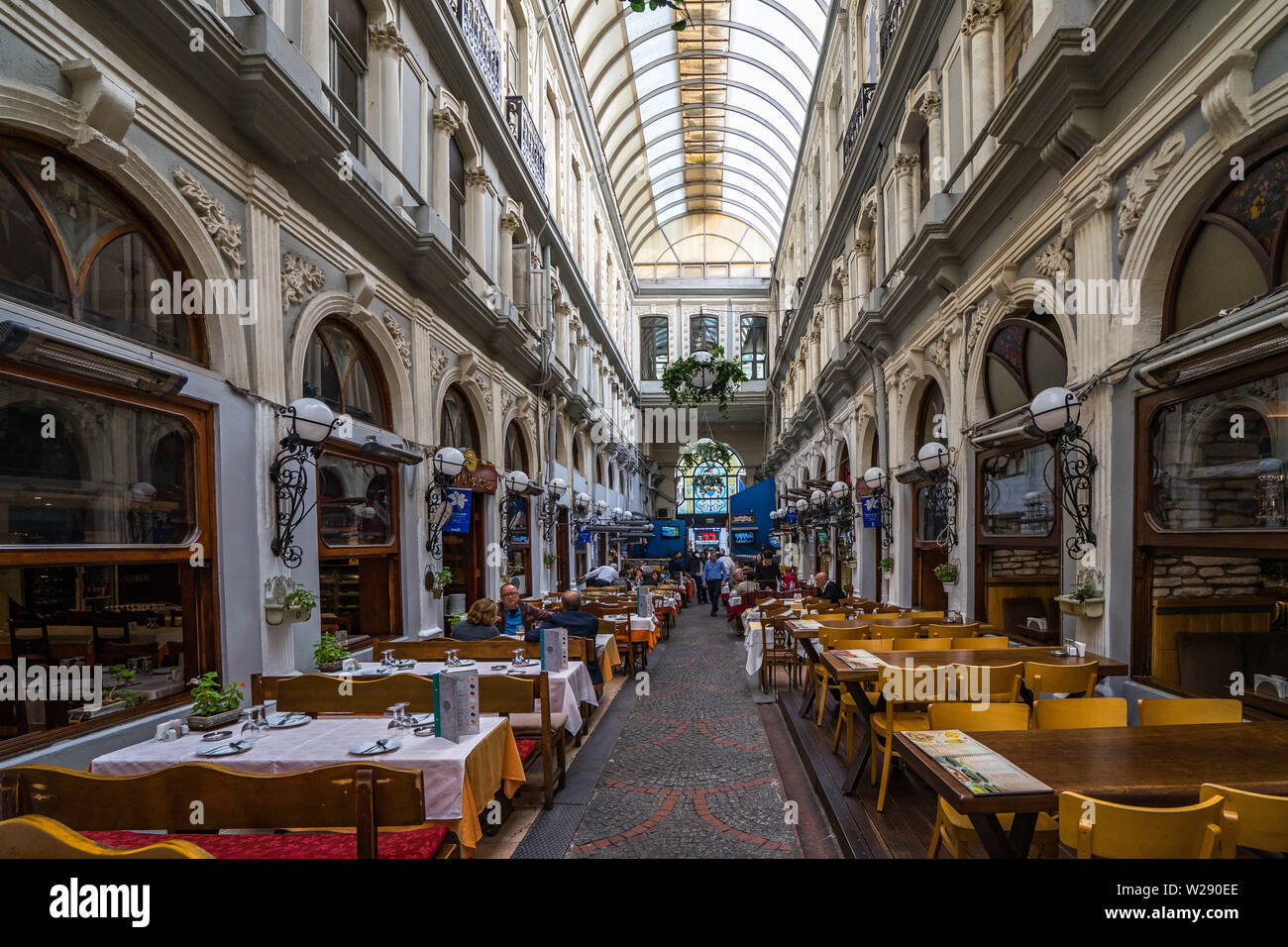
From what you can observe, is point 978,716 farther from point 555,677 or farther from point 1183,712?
point 555,677

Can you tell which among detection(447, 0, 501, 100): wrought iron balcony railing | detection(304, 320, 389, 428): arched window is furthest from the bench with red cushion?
detection(447, 0, 501, 100): wrought iron balcony railing

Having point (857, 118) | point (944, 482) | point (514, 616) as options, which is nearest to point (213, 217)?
point (514, 616)

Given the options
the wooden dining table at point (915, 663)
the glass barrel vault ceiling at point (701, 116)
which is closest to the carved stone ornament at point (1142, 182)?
the wooden dining table at point (915, 663)

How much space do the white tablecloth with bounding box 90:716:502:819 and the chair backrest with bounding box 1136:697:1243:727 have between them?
11.3 feet

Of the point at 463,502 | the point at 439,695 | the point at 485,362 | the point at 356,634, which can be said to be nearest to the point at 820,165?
the point at 485,362

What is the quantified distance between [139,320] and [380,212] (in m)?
3.14

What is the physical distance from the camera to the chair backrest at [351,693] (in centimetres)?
465

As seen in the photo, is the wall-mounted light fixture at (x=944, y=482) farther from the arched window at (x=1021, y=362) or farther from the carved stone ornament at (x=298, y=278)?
the carved stone ornament at (x=298, y=278)

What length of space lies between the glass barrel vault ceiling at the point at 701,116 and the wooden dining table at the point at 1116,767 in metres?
16.8

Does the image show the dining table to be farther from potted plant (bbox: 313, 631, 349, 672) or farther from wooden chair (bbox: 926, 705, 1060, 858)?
wooden chair (bbox: 926, 705, 1060, 858)

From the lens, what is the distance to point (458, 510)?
895 cm

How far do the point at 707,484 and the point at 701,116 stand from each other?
667 inches

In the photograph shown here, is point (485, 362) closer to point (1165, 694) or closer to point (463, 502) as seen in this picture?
point (463, 502)
